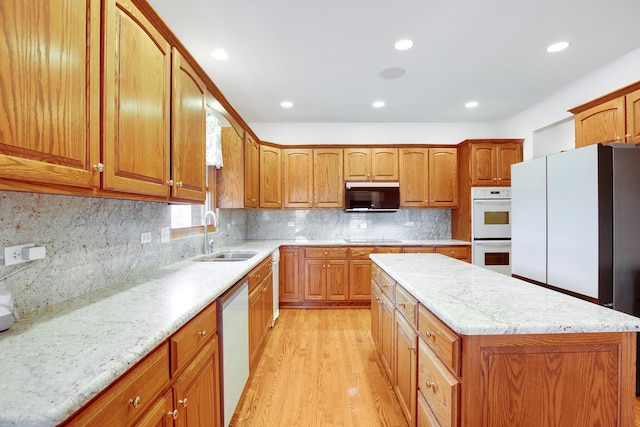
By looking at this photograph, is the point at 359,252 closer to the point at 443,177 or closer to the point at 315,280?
the point at 315,280

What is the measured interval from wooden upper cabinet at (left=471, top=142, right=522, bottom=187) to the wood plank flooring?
100 inches

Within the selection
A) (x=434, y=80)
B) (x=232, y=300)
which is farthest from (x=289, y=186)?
(x=232, y=300)

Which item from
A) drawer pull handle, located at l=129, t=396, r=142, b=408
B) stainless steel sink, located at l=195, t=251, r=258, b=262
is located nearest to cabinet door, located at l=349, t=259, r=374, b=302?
stainless steel sink, located at l=195, t=251, r=258, b=262

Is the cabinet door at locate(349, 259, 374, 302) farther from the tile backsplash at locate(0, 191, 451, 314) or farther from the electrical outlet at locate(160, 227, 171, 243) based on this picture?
the electrical outlet at locate(160, 227, 171, 243)

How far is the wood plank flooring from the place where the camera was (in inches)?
71.6

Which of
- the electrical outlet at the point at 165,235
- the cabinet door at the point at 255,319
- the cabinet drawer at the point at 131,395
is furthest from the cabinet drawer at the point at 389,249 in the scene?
the cabinet drawer at the point at 131,395

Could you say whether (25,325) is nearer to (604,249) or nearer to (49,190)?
(49,190)

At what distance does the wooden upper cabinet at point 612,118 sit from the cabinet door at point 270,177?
3382 millimetres

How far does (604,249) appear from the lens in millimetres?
1801

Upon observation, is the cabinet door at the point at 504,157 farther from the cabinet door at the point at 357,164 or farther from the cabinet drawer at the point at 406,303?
the cabinet drawer at the point at 406,303

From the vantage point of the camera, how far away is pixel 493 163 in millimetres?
3879

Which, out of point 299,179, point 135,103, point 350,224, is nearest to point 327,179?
point 299,179

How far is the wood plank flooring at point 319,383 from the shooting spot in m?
1.82

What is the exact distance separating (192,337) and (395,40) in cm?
A: 254
